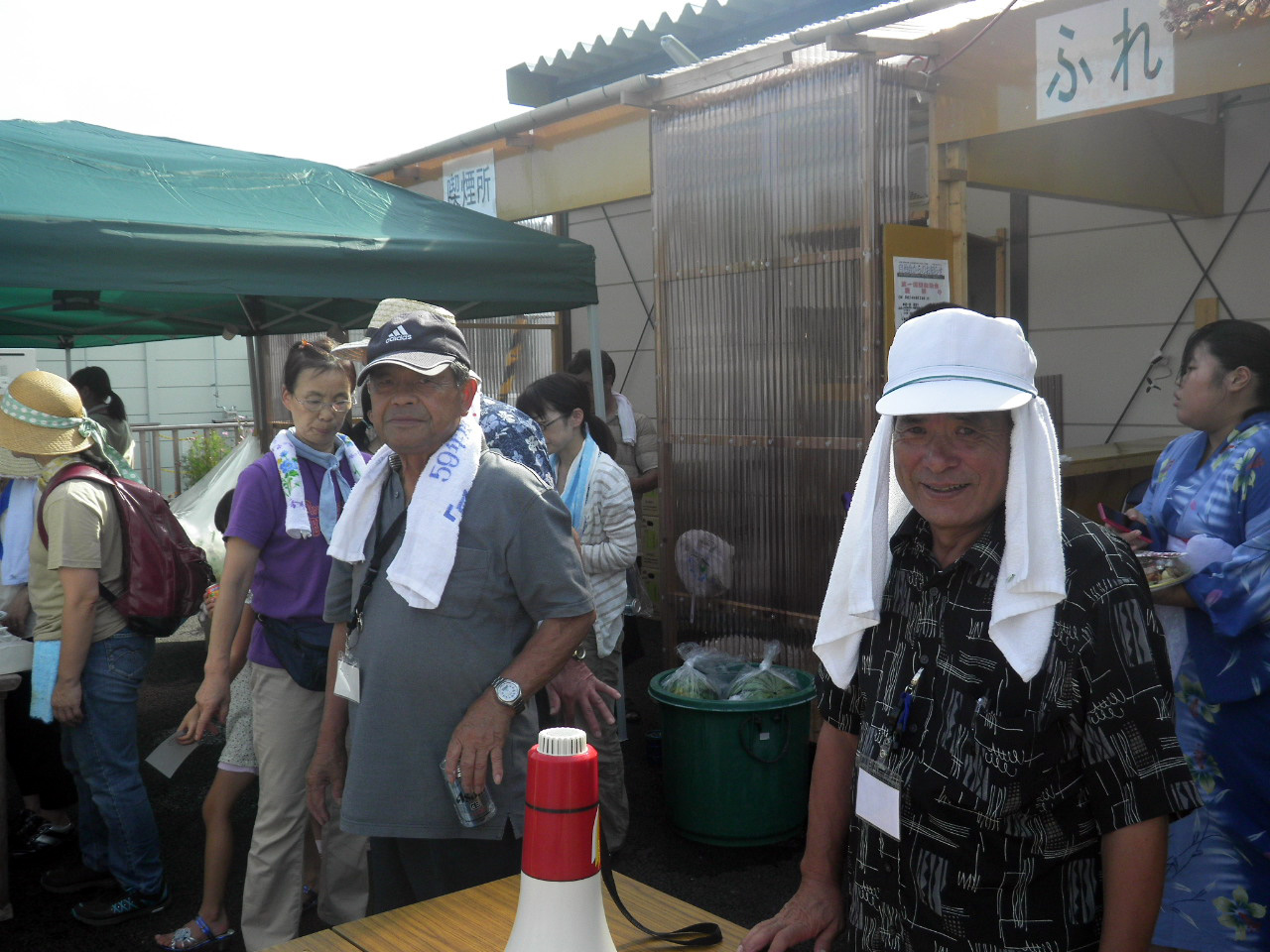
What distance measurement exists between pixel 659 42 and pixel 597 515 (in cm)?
608

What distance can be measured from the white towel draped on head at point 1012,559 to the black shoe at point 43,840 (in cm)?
418

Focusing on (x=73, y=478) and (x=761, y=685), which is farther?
(x=761, y=685)

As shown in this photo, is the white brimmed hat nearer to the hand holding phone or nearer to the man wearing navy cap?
the man wearing navy cap

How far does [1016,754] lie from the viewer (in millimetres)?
1433

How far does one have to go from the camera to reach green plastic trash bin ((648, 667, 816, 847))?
4215mm

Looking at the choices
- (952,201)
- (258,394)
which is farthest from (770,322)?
(258,394)

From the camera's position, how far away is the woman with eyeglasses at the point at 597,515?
4.14 meters

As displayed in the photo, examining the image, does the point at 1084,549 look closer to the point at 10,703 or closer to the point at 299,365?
the point at 299,365

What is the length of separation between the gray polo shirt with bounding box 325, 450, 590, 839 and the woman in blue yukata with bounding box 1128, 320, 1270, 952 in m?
1.66

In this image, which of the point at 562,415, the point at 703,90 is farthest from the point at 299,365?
the point at 703,90

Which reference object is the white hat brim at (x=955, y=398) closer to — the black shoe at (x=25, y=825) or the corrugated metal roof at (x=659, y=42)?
the black shoe at (x=25, y=825)

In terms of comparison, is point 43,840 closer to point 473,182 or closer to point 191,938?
point 191,938

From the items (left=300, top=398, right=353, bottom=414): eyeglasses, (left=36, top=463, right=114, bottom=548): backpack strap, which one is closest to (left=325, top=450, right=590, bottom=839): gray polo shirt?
(left=300, top=398, right=353, bottom=414): eyeglasses

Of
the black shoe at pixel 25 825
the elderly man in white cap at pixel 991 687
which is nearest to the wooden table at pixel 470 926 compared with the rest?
the elderly man in white cap at pixel 991 687
